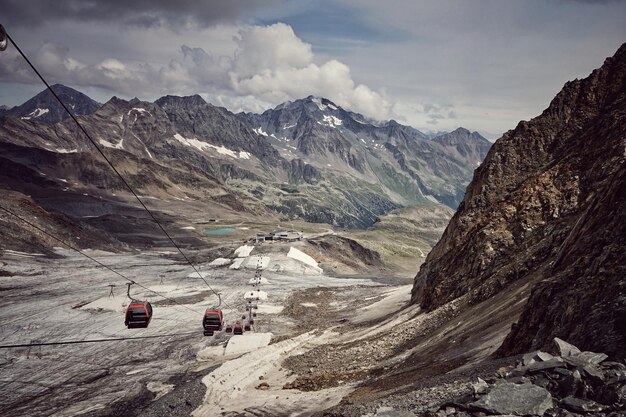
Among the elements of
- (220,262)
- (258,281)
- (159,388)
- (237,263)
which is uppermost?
(220,262)

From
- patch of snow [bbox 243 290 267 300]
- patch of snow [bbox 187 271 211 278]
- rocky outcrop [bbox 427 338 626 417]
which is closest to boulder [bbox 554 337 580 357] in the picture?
rocky outcrop [bbox 427 338 626 417]

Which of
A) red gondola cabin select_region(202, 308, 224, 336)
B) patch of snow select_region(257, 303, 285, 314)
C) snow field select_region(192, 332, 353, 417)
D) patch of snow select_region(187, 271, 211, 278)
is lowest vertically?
patch of snow select_region(257, 303, 285, 314)

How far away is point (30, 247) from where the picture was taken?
3994 inches

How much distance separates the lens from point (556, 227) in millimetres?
36844

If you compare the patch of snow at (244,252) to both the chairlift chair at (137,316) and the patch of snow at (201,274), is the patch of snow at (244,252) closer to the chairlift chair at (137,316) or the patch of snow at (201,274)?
the patch of snow at (201,274)

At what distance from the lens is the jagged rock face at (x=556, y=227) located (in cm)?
1827

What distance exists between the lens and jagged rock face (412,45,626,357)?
18266 mm

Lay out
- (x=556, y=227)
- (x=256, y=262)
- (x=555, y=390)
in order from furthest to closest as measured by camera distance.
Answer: (x=256, y=262)
(x=556, y=227)
(x=555, y=390)

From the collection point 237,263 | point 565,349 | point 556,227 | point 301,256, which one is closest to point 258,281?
point 237,263

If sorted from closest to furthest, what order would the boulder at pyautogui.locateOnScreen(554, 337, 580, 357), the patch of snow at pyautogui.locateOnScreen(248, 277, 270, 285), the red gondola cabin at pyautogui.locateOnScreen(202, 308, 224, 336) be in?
1. the boulder at pyautogui.locateOnScreen(554, 337, 580, 357)
2. the red gondola cabin at pyautogui.locateOnScreen(202, 308, 224, 336)
3. the patch of snow at pyautogui.locateOnScreen(248, 277, 270, 285)

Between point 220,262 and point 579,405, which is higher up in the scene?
point 220,262

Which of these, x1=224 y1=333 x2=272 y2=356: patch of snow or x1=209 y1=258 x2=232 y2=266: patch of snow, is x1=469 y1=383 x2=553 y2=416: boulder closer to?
x1=224 y1=333 x2=272 y2=356: patch of snow

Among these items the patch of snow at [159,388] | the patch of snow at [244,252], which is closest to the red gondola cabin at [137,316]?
the patch of snow at [159,388]

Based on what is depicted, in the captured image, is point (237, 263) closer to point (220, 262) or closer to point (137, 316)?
point (220, 262)
